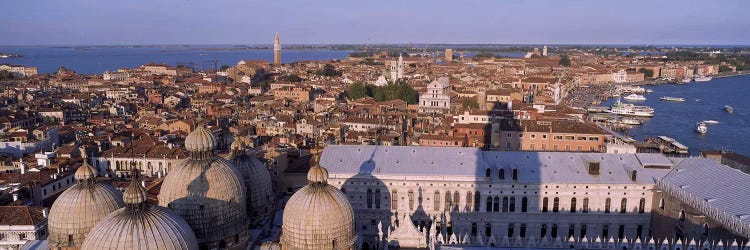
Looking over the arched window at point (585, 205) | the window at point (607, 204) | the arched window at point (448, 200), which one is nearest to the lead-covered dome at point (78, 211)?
the arched window at point (448, 200)

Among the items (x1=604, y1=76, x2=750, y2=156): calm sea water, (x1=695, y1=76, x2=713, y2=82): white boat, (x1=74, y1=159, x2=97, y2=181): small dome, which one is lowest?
(x1=604, y1=76, x2=750, y2=156): calm sea water

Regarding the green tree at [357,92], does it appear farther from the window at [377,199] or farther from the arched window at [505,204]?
the arched window at [505,204]

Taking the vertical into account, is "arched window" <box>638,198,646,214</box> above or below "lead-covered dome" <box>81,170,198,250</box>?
below

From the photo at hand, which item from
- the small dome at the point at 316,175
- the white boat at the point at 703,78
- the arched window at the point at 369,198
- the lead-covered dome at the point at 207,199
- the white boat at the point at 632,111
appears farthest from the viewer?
the white boat at the point at 703,78

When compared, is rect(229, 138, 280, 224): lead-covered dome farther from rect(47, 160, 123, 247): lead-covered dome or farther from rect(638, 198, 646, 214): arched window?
rect(638, 198, 646, 214): arched window

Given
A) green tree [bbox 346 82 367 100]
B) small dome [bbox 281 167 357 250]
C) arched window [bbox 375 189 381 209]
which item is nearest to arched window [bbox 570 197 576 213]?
arched window [bbox 375 189 381 209]

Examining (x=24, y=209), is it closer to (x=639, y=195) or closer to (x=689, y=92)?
(x=639, y=195)

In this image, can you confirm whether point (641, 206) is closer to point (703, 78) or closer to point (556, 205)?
point (556, 205)

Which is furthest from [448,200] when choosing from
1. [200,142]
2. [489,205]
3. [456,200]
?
[200,142]
